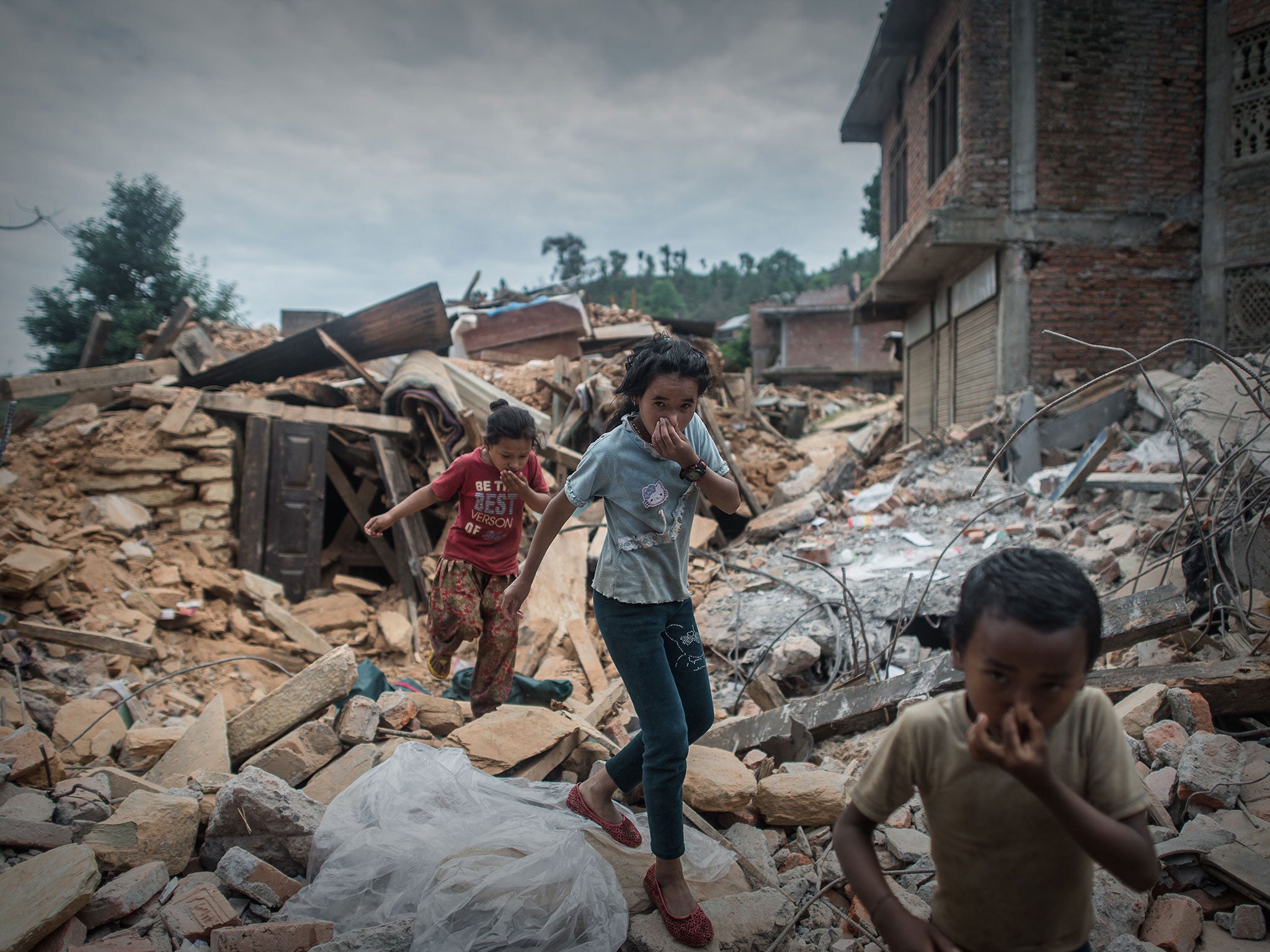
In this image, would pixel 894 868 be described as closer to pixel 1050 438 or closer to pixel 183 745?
pixel 183 745

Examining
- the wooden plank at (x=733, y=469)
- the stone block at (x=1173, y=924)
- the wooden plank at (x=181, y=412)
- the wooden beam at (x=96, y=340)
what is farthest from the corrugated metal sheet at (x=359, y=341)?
the stone block at (x=1173, y=924)

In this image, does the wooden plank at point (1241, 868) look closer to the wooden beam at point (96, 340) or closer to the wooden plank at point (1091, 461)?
the wooden plank at point (1091, 461)

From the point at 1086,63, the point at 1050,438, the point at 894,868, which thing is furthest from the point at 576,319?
the point at 894,868

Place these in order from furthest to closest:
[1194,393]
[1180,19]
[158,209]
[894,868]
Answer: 1. [158,209]
2. [1180,19]
3. [1194,393]
4. [894,868]

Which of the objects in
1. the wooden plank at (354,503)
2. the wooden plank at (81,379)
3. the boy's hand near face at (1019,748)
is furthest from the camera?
the wooden plank at (354,503)

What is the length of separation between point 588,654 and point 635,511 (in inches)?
136

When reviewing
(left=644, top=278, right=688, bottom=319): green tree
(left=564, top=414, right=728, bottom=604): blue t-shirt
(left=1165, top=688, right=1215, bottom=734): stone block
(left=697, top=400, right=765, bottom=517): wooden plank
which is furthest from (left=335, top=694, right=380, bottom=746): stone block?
(left=644, top=278, right=688, bottom=319): green tree

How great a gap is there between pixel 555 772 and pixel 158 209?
20.3 metres

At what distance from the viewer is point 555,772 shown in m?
2.86

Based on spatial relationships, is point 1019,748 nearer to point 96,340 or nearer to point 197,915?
point 197,915

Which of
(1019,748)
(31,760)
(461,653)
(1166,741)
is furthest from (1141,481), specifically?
(31,760)

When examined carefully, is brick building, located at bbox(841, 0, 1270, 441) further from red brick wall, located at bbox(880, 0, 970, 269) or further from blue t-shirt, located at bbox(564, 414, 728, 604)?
blue t-shirt, located at bbox(564, 414, 728, 604)

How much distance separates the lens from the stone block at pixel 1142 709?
2551mm

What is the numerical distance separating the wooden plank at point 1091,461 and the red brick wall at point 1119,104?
4.18 m
